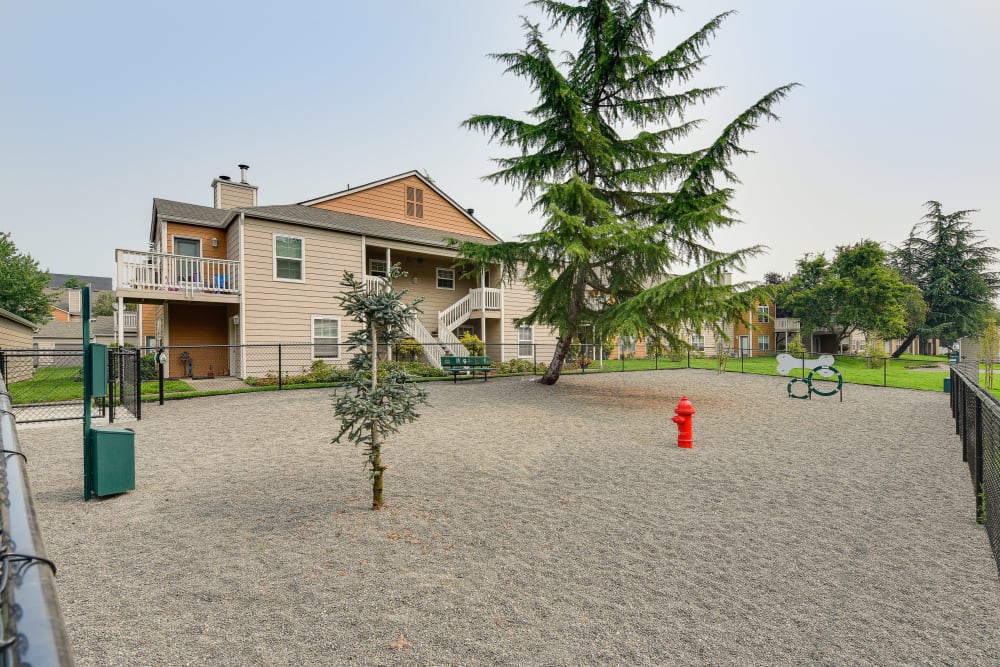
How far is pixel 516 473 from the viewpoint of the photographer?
5.76 metres

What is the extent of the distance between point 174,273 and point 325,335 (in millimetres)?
5069

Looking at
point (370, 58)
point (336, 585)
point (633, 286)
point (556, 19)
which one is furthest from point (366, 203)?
point (336, 585)

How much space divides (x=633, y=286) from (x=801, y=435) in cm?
609

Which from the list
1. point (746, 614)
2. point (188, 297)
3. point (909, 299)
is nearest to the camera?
point (746, 614)

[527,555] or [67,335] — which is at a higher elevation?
[67,335]

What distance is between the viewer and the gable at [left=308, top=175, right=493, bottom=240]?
19.4m

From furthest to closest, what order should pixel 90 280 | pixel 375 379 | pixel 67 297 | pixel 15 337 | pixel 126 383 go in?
1. pixel 90 280
2. pixel 67 297
3. pixel 15 337
4. pixel 126 383
5. pixel 375 379

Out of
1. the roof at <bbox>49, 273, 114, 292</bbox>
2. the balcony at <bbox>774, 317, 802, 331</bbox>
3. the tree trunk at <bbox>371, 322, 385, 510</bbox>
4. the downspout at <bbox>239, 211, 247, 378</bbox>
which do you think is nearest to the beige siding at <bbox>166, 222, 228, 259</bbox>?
the downspout at <bbox>239, 211, 247, 378</bbox>

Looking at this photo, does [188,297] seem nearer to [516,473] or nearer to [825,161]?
[516,473]

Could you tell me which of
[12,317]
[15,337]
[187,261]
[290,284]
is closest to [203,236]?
[187,261]

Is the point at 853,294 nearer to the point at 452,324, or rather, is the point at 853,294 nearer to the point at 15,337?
the point at 452,324

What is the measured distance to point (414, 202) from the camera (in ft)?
68.9

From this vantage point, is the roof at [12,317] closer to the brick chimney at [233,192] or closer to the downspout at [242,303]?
the brick chimney at [233,192]

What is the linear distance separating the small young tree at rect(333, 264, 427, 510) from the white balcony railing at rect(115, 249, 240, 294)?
12967 millimetres
